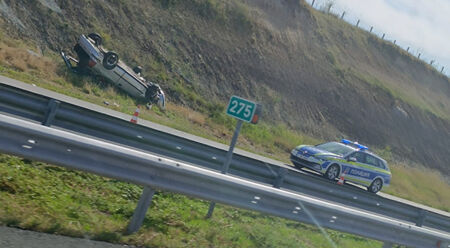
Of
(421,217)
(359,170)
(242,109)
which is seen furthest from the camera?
(359,170)

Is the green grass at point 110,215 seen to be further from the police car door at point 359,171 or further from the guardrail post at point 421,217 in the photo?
the police car door at point 359,171

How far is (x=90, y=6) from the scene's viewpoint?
1187 inches

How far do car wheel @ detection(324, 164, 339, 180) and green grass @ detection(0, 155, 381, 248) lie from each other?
10.4m

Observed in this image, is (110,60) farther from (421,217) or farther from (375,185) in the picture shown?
(421,217)

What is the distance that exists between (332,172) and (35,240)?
601 inches

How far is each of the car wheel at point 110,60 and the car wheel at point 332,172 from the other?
34.3 feet

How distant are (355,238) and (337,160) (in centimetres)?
846

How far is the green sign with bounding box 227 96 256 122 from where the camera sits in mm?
9475

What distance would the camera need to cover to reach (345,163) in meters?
19.7

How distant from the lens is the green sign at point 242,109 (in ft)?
31.1

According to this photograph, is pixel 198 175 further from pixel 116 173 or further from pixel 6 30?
pixel 6 30

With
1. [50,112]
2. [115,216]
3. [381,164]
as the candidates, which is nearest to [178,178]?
[115,216]

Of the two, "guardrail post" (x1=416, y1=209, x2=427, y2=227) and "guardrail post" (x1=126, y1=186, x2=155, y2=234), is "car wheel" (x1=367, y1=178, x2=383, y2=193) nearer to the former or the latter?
"guardrail post" (x1=416, y1=209, x2=427, y2=227)

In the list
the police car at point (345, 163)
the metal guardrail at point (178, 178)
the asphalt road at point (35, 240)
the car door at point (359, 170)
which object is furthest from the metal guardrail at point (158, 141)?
the asphalt road at point (35, 240)
